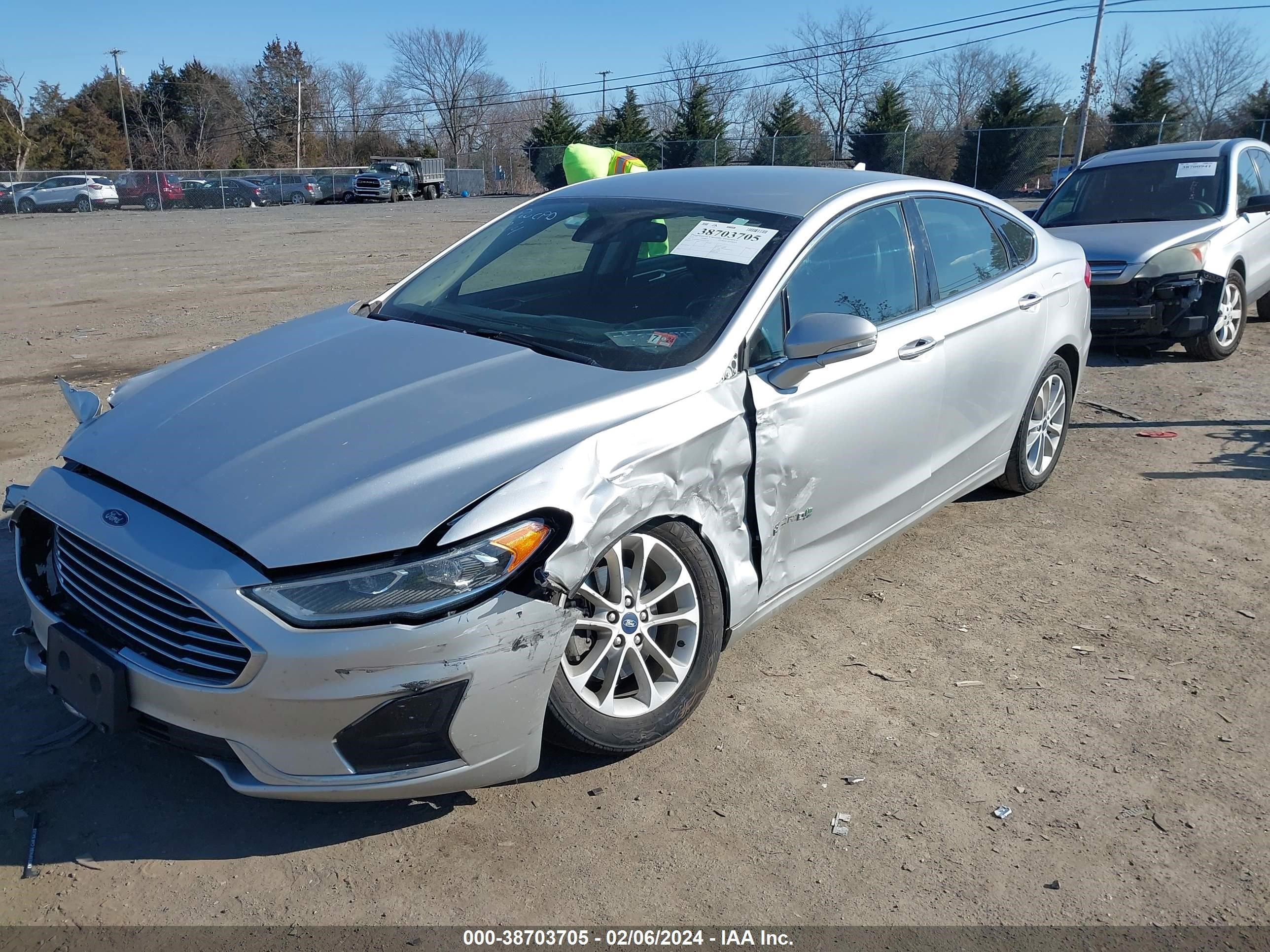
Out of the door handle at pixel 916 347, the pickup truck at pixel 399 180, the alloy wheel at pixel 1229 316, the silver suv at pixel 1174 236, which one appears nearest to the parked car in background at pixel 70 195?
the pickup truck at pixel 399 180

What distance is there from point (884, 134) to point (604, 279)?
142 ft

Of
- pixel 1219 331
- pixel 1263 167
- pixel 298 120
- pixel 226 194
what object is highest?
pixel 298 120

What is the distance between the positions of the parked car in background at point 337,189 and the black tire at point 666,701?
159ft

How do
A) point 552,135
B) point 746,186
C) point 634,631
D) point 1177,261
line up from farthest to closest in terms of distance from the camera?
point 552,135 < point 1177,261 < point 746,186 < point 634,631

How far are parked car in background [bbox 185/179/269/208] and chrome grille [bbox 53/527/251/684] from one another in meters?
48.2

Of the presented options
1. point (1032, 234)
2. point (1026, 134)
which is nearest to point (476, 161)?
point (1026, 134)

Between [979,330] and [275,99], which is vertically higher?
[275,99]

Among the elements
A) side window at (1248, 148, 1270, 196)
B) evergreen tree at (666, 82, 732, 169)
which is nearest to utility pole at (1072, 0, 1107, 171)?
evergreen tree at (666, 82, 732, 169)

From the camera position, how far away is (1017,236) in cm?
510

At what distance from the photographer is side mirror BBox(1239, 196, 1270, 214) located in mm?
8539

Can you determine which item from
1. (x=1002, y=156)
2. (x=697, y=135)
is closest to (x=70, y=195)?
(x=697, y=135)

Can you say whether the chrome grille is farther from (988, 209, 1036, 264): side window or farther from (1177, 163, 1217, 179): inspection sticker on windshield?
(1177, 163, 1217, 179): inspection sticker on windshield

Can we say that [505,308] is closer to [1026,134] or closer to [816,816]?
[816,816]

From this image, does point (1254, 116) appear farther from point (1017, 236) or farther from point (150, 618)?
point (150, 618)
